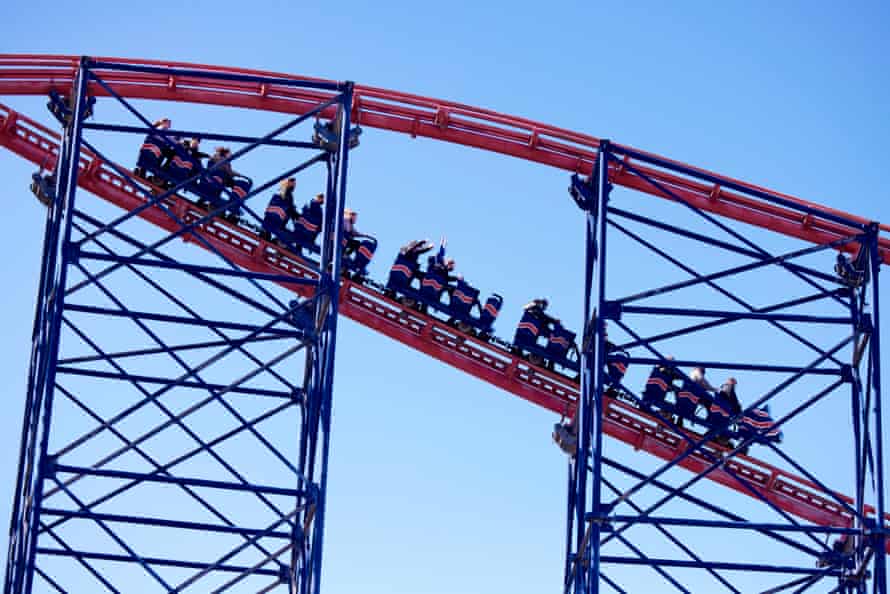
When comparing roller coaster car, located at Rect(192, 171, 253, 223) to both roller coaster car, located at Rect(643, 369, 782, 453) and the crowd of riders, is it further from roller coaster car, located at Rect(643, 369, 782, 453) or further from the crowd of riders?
roller coaster car, located at Rect(643, 369, 782, 453)

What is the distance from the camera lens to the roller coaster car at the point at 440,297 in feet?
83.0

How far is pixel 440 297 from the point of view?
25359 millimetres

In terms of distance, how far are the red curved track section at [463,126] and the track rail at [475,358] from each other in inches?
82.3

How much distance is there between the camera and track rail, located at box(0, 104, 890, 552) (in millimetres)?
24297

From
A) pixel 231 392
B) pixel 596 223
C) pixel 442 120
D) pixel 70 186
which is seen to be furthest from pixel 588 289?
pixel 70 186

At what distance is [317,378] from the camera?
20.0 meters

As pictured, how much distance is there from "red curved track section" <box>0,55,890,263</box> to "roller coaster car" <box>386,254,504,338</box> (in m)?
2.88

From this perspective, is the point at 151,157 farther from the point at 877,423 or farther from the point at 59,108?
the point at 877,423

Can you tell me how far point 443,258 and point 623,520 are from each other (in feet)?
22.0

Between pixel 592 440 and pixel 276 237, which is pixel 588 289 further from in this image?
pixel 276 237

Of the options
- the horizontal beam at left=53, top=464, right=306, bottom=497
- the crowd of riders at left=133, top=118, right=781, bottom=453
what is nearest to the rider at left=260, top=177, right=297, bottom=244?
the crowd of riders at left=133, top=118, right=781, bottom=453

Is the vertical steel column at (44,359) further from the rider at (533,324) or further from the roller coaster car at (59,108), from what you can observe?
the rider at (533,324)

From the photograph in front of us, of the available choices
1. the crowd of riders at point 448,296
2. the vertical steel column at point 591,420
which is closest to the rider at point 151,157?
the crowd of riders at point 448,296

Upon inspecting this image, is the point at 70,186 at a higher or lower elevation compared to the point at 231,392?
higher
